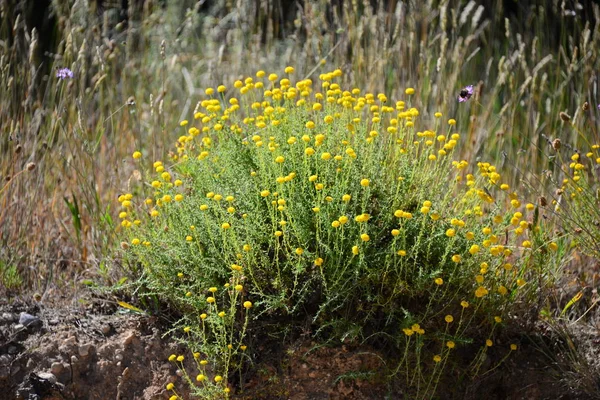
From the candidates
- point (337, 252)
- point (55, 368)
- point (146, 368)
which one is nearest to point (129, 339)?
point (146, 368)

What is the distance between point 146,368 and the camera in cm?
282

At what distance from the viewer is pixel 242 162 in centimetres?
294

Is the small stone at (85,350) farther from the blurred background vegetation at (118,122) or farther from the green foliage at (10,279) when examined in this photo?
the green foliage at (10,279)

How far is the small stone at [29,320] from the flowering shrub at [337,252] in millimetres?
389

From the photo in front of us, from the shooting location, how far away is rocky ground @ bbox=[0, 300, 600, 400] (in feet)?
8.94

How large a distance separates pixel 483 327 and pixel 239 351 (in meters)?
0.83

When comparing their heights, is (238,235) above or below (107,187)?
above

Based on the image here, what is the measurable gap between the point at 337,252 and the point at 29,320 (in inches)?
46.2

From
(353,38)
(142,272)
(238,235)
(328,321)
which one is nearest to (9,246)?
(142,272)

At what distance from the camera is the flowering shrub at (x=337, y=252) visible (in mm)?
2588

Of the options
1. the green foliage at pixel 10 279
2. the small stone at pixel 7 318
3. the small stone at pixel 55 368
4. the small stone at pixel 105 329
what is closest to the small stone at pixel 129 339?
the small stone at pixel 105 329

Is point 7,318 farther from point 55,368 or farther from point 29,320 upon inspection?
point 55,368

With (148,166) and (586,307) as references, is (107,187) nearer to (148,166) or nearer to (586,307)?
(148,166)

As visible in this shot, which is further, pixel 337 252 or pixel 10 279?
pixel 10 279
